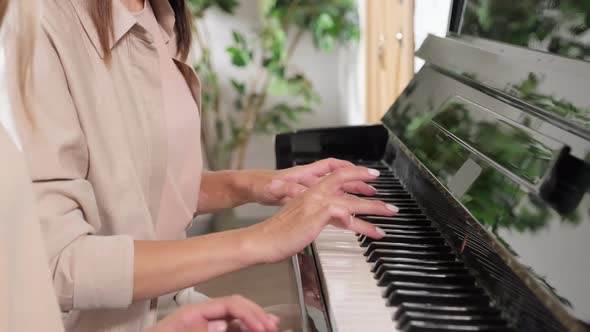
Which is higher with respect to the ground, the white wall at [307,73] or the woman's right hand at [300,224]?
the woman's right hand at [300,224]

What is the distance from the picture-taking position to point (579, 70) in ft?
2.78

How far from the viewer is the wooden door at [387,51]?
6.13ft

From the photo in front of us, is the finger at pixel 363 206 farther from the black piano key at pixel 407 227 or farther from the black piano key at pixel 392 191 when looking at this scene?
the black piano key at pixel 392 191

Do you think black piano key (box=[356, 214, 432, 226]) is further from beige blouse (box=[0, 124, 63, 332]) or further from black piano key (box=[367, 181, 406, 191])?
beige blouse (box=[0, 124, 63, 332])

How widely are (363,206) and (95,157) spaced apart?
40 centimetres

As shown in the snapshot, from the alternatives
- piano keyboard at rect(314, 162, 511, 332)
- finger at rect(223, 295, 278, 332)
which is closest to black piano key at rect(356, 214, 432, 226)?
piano keyboard at rect(314, 162, 511, 332)

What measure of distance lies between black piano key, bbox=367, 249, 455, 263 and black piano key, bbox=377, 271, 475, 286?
5 cm

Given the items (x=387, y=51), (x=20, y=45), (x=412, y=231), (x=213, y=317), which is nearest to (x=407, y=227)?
(x=412, y=231)

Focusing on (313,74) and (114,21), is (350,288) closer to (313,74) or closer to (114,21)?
(114,21)

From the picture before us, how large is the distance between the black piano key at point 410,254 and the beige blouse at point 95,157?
34 cm

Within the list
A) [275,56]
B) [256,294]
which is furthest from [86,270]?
[275,56]

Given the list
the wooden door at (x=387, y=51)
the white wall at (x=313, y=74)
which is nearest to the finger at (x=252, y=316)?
the wooden door at (x=387, y=51)

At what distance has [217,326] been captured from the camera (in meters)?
0.74

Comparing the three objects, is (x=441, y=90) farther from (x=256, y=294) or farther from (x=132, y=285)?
(x=256, y=294)
